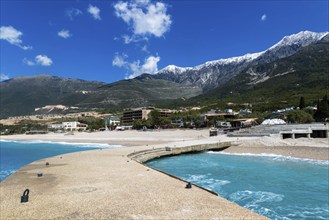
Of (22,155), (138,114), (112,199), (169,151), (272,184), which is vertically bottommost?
(272,184)

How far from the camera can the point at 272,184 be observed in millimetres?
20688

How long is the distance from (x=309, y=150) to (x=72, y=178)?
3158 cm

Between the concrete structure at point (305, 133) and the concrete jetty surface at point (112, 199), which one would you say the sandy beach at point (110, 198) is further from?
the concrete structure at point (305, 133)

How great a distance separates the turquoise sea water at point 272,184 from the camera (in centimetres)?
1495

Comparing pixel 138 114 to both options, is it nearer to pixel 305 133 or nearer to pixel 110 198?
pixel 305 133

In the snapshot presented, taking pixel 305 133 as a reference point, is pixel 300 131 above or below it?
above

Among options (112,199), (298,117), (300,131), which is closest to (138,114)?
(298,117)

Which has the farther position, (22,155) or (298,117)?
(298,117)

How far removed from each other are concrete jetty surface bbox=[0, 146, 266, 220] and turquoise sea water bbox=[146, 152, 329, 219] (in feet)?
16.3

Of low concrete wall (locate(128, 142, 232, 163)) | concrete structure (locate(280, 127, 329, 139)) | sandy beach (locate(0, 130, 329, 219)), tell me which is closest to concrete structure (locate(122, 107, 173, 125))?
concrete structure (locate(280, 127, 329, 139))

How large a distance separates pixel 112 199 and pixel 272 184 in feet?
45.1

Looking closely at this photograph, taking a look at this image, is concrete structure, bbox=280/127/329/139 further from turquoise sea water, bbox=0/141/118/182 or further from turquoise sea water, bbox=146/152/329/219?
turquoise sea water, bbox=0/141/118/182

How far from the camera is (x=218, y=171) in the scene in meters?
26.4

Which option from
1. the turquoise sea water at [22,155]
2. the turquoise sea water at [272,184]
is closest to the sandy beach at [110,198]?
the turquoise sea water at [272,184]
